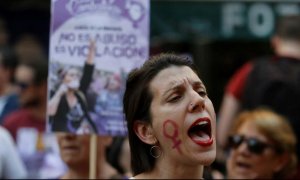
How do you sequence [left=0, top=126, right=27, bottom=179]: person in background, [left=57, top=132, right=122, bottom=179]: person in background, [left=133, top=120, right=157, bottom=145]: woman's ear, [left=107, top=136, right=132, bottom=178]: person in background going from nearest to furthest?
[left=133, top=120, right=157, bottom=145]: woman's ear
[left=57, top=132, right=122, bottom=179]: person in background
[left=107, top=136, right=132, bottom=178]: person in background
[left=0, top=126, right=27, bottom=179]: person in background

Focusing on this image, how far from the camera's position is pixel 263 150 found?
4.88 metres

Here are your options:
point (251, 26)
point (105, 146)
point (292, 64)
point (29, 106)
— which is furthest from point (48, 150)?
point (251, 26)

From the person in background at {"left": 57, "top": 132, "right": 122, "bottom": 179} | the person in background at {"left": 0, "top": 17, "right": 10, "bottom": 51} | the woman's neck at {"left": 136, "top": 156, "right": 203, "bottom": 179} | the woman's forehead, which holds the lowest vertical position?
the person in background at {"left": 57, "top": 132, "right": 122, "bottom": 179}

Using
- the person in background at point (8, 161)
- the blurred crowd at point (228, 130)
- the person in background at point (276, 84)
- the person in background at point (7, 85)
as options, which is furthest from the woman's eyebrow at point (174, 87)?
the person in background at point (7, 85)

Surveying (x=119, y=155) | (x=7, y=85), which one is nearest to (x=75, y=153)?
(x=119, y=155)

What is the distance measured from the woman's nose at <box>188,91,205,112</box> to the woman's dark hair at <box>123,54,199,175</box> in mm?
171

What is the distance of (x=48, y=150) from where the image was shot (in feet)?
20.1

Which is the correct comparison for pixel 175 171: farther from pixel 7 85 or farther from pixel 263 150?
pixel 7 85

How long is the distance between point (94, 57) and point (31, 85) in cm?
269

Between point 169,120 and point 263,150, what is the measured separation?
1.67 metres

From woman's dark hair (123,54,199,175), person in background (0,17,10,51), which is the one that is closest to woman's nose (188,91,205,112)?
woman's dark hair (123,54,199,175)

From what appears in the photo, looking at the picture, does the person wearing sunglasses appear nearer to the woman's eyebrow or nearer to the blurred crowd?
the blurred crowd

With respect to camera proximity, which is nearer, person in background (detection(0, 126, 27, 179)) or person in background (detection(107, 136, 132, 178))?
person in background (detection(107, 136, 132, 178))

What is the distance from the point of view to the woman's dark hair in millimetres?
3404
